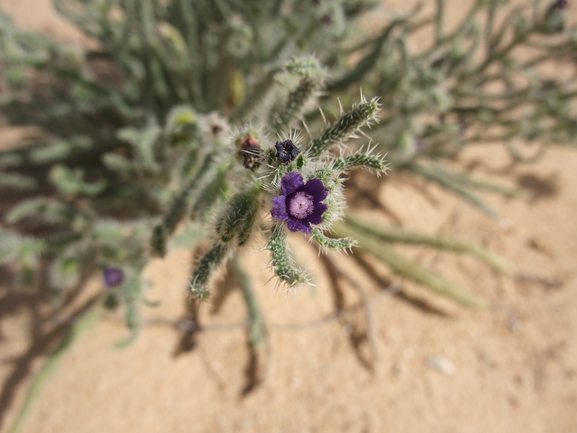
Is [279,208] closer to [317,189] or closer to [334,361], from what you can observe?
[317,189]

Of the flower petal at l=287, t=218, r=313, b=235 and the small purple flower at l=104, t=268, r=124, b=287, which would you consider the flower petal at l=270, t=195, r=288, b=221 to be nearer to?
the flower petal at l=287, t=218, r=313, b=235

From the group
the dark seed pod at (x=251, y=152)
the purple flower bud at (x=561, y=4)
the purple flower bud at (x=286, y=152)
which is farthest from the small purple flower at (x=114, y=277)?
the purple flower bud at (x=561, y=4)

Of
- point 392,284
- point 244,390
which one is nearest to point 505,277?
point 392,284

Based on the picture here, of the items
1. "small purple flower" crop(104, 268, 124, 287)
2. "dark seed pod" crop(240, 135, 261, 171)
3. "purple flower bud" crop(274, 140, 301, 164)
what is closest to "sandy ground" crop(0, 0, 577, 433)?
"small purple flower" crop(104, 268, 124, 287)

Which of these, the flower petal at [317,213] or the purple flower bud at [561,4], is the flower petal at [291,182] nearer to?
the flower petal at [317,213]

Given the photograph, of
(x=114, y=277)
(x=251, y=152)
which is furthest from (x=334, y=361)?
(x=251, y=152)
